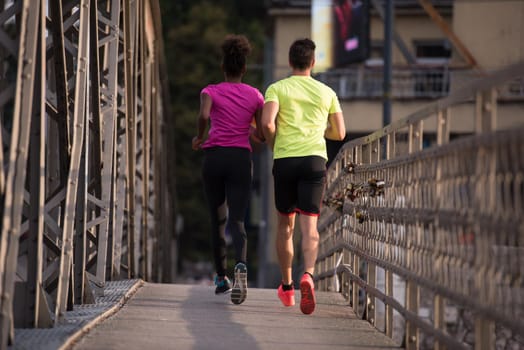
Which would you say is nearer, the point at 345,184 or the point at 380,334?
the point at 380,334

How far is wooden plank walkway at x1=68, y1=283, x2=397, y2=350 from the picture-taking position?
704cm

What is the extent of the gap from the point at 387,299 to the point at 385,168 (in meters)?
0.78

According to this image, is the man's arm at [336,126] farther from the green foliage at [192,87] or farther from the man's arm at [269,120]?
the green foliage at [192,87]

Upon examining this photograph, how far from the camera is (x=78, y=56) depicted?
8266mm

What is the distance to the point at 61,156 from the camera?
25.8 feet

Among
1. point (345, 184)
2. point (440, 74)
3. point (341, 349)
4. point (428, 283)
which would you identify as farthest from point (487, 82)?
point (440, 74)

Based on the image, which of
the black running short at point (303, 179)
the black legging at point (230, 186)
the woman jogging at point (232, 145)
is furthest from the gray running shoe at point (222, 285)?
the black running short at point (303, 179)

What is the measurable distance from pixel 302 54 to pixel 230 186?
109 centimetres

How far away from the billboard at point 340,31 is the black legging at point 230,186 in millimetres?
24813

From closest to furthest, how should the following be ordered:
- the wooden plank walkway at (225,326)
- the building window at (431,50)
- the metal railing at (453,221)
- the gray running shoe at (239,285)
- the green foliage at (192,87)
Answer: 1. the metal railing at (453,221)
2. the wooden plank walkway at (225,326)
3. the gray running shoe at (239,285)
4. the building window at (431,50)
5. the green foliage at (192,87)

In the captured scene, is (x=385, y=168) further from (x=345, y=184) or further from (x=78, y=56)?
(x=345, y=184)

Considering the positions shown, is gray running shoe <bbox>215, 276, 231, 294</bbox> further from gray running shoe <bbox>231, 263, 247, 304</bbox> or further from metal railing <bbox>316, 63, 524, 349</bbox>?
metal railing <bbox>316, 63, 524, 349</bbox>

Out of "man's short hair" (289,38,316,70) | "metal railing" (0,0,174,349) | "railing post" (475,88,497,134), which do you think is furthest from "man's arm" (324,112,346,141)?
"railing post" (475,88,497,134)

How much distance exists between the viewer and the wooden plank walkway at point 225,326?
7.04m
